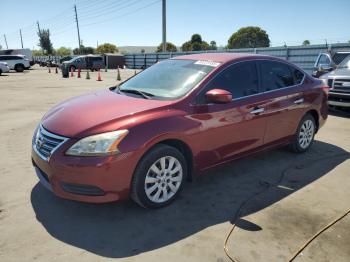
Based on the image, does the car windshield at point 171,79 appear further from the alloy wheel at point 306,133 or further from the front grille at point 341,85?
the front grille at point 341,85

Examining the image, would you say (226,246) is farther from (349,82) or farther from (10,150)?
(349,82)

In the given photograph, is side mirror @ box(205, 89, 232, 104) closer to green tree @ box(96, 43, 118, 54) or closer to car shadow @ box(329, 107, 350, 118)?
car shadow @ box(329, 107, 350, 118)

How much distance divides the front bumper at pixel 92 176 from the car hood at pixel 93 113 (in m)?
0.28

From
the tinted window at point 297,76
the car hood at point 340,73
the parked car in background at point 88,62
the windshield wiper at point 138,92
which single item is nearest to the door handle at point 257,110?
the tinted window at point 297,76

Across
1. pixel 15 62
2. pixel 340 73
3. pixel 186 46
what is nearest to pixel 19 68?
pixel 15 62

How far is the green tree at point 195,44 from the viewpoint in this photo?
269 feet

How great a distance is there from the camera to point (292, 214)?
3.69 m

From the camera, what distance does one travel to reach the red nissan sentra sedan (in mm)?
3285

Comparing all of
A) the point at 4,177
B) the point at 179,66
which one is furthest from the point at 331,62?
the point at 4,177

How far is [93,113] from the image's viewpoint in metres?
3.67

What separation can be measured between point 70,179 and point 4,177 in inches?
74.0

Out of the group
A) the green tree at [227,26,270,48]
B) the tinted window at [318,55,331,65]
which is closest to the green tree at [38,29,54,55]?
the green tree at [227,26,270,48]

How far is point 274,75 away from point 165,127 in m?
2.28

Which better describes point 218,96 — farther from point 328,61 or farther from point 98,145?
point 328,61
